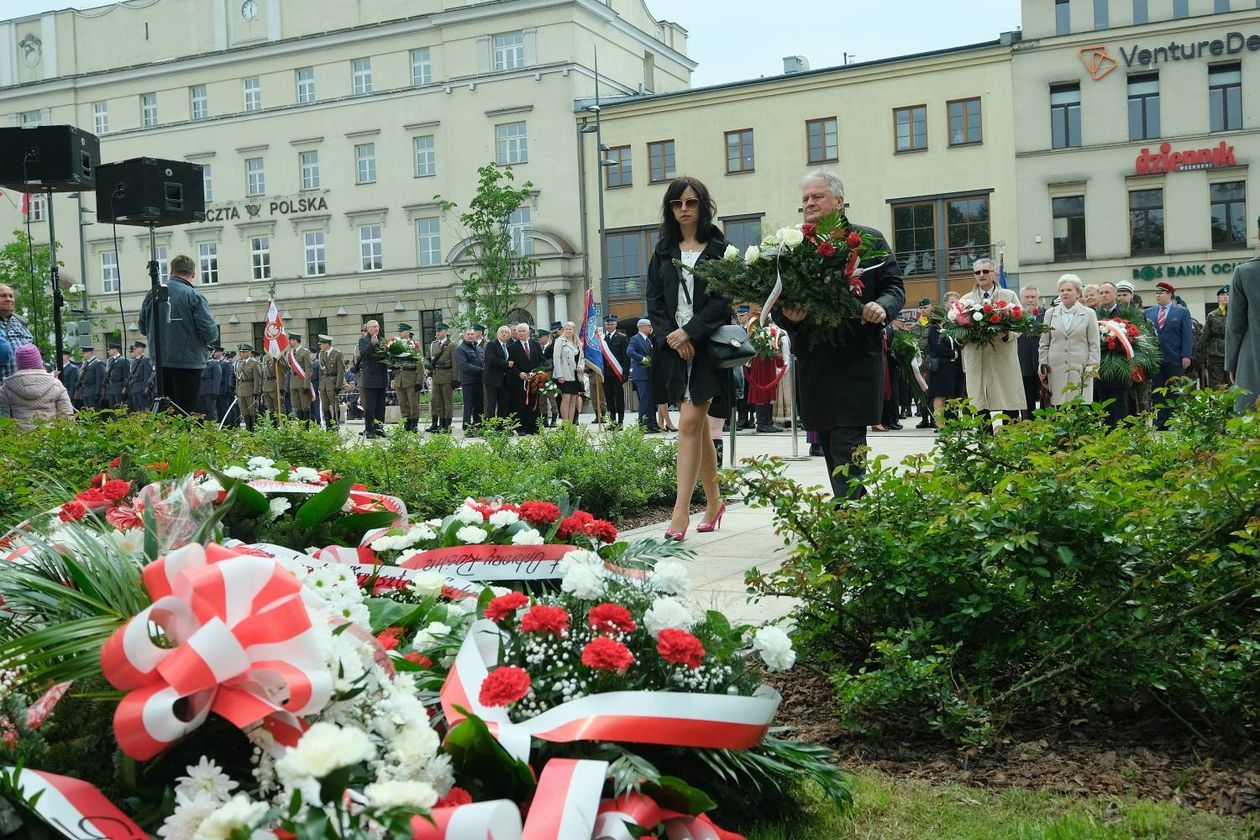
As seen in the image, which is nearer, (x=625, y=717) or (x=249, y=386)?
(x=625, y=717)

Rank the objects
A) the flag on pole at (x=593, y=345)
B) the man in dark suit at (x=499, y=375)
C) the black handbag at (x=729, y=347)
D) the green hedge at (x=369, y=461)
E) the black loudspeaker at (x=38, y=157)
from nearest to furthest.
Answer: the green hedge at (x=369, y=461) < the black handbag at (x=729, y=347) < the black loudspeaker at (x=38, y=157) < the man in dark suit at (x=499, y=375) < the flag on pole at (x=593, y=345)

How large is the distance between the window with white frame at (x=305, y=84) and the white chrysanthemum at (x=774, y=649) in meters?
56.0

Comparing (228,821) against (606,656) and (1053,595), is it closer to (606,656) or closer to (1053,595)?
(606,656)

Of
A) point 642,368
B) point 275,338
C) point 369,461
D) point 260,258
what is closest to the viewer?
point 369,461

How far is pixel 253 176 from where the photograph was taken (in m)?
56.2

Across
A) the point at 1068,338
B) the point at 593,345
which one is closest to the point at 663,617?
the point at 1068,338

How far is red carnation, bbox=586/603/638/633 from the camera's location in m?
2.84

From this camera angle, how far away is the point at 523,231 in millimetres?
49375

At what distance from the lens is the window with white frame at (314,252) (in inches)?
2146

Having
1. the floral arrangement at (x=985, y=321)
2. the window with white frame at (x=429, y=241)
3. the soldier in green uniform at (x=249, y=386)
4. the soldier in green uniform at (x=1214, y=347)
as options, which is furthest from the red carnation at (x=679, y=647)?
the window with white frame at (x=429, y=241)

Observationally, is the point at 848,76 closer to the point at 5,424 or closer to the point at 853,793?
the point at 5,424

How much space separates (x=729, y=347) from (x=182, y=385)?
321 inches

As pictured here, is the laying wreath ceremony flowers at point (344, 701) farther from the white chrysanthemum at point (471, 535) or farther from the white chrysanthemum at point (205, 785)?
the white chrysanthemum at point (471, 535)

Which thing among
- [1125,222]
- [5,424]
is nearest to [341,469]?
[5,424]
